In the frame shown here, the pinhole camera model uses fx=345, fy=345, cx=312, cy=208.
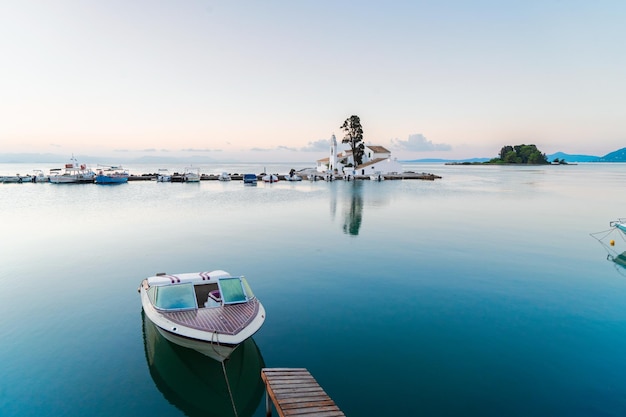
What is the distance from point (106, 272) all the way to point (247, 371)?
16.2 m

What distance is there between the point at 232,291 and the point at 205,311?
1.44 metres

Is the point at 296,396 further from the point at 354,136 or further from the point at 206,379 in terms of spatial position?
the point at 354,136

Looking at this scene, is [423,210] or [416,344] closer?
[416,344]

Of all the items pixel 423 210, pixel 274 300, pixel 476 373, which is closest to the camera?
pixel 476 373

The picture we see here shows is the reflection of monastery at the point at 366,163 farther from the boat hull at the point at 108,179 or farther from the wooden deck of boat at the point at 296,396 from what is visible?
the wooden deck of boat at the point at 296,396

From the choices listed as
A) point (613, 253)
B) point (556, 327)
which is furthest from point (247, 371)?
point (613, 253)

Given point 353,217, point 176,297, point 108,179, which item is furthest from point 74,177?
point 176,297

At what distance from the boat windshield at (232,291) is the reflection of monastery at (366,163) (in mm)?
110973

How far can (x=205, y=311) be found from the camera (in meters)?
13.4

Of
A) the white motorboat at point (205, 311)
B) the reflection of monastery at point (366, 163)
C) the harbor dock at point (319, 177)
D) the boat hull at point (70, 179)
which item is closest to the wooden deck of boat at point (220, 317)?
the white motorboat at point (205, 311)

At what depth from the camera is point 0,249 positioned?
29.9m

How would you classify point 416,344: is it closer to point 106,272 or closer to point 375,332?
point 375,332

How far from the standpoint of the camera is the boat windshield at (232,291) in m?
14.1

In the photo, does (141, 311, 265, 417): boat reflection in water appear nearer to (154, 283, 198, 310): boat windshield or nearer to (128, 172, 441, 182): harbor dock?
(154, 283, 198, 310): boat windshield
